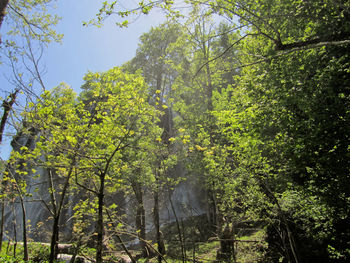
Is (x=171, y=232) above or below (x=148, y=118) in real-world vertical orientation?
below

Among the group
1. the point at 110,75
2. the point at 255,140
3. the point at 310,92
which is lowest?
the point at 255,140

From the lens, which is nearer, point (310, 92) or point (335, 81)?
point (335, 81)

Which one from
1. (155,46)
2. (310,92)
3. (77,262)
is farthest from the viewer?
(155,46)

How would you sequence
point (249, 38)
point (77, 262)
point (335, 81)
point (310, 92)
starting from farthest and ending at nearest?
point (77, 262)
point (249, 38)
point (310, 92)
point (335, 81)

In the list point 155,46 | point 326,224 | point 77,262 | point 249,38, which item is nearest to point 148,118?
point 249,38

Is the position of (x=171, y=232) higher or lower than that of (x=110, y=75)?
lower

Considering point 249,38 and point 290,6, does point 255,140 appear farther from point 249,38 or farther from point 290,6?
point 249,38

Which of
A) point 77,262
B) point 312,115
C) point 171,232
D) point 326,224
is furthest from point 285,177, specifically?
point 171,232

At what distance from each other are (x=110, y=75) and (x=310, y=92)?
444 centimetres

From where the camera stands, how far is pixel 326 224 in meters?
5.17

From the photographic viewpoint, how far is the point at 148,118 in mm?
5074

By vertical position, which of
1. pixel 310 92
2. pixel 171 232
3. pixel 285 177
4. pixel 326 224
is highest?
pixel 310 92

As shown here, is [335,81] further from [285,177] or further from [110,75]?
[110,75]

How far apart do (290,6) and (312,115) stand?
2676 millimetres
